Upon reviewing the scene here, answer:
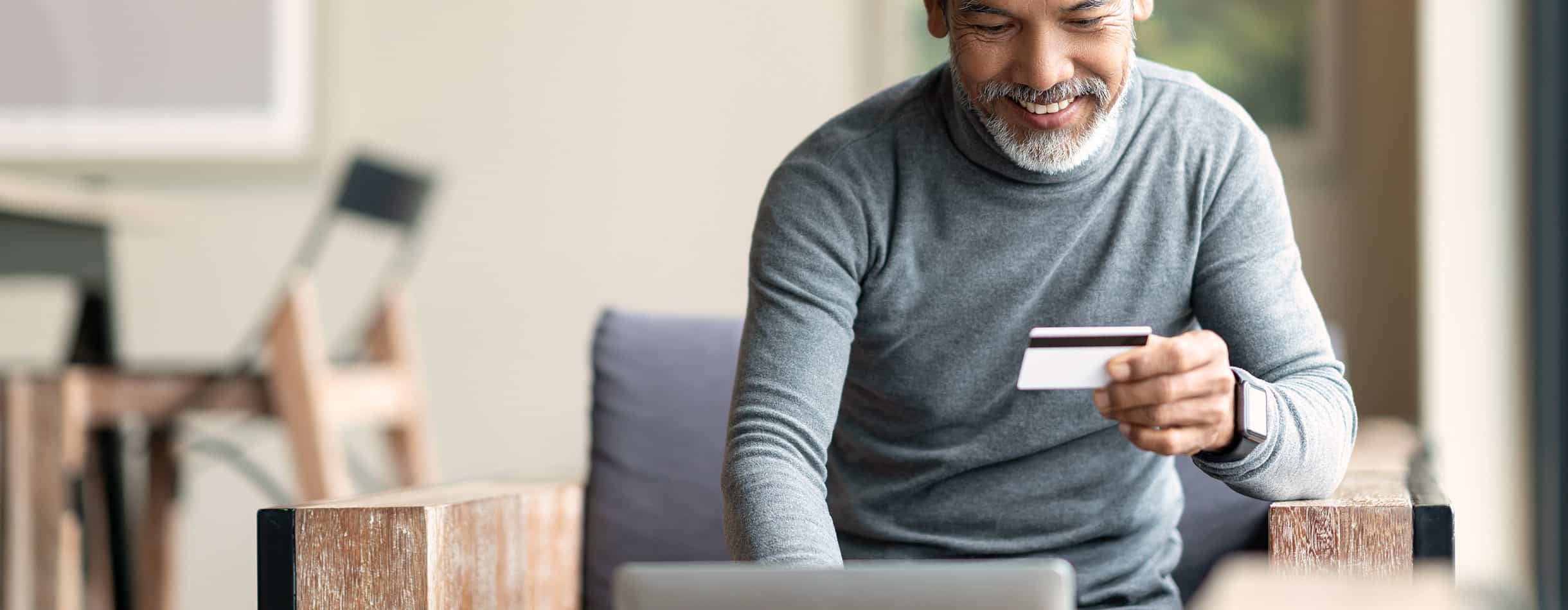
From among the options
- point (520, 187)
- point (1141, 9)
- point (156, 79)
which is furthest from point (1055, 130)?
point (156, 79)

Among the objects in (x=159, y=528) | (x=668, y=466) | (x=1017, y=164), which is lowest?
(x=159, y=528)

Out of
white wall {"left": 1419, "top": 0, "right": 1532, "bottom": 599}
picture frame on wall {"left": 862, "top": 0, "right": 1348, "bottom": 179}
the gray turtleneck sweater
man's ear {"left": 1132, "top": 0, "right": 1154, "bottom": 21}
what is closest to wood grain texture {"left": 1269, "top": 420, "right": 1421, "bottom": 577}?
the gray turtleneck sweater

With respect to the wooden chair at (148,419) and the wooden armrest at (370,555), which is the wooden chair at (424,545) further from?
the wooden chair at (148,419)

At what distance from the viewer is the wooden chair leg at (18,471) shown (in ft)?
7.14

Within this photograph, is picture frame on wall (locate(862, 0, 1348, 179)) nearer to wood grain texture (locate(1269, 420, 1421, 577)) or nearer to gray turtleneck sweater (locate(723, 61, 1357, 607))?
gray turtleneck sweater (locate(723, 61, 1357, 607))

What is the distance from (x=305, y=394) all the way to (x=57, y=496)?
1.29 feet

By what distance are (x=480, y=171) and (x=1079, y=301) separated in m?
2.17

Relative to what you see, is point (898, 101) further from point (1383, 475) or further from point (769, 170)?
point (769, 170)

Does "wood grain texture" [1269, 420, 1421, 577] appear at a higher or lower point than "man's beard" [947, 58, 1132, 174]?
lower

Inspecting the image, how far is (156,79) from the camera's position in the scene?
3.23 metres

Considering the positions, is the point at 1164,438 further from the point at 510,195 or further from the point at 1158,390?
the point at 510,195

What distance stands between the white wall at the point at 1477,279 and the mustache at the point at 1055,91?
1.30 m

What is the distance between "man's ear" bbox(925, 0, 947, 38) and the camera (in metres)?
1.30

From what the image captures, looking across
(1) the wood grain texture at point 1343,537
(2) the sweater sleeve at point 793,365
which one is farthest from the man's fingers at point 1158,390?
(2) the sweater sleeve at point 793,365
